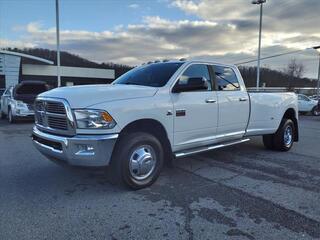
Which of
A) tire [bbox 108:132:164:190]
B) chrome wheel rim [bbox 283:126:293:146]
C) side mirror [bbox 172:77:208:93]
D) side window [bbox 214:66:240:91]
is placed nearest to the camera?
tire [bbox 108:132:164:190]

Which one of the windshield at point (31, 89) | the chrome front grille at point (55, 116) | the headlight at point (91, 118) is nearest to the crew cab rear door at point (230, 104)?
the headlight at point (91, 118)

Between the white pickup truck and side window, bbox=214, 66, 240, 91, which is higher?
side window, bbox=214, 66, 240, 91

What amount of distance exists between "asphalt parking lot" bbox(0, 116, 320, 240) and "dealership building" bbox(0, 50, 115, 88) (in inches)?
1166

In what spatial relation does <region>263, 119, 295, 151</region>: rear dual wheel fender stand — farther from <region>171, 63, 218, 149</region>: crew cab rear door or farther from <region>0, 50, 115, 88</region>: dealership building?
<region>0, 50, 115, 88</region>: dealership building

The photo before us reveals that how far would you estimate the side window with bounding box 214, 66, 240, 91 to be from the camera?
6098mm

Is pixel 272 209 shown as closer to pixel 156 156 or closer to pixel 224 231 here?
pixel 224 231

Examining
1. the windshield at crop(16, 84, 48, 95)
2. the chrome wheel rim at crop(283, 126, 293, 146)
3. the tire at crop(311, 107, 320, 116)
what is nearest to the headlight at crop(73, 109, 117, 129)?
the chrome wheel rim at crop(283, 126, 293, 146)

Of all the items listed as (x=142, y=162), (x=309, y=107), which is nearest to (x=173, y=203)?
(x=142, y=162)

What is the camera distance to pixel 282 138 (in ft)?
24.8

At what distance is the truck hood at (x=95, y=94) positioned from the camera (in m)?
4.26

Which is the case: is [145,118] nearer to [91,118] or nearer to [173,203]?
[91,118]

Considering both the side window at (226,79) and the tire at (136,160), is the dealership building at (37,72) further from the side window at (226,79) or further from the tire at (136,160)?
the tire at (136,160)

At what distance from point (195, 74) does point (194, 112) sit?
30.1 inches

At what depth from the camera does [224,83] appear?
6.20m
